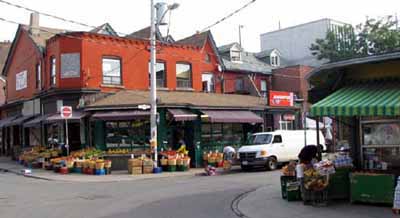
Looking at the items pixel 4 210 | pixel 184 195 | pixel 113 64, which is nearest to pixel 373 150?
pixel 184 195

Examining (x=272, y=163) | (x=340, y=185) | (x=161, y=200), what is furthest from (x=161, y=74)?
(x=340, y=185)

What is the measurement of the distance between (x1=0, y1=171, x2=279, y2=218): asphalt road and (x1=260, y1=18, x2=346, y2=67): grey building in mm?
34019

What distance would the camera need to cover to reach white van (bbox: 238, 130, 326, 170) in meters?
24.9

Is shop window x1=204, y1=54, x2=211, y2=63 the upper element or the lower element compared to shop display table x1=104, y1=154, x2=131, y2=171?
upper

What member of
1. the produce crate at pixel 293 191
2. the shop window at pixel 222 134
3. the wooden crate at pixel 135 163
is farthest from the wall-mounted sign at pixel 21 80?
the produce crate at pixel 293 191

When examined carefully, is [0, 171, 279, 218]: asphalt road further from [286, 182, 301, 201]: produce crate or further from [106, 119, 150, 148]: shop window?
[106, 119, 150, 148]: shop window

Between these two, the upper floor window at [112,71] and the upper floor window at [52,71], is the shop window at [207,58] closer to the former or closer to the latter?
the upper floor window at [112,71]

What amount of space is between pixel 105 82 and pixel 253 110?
915 centimetres

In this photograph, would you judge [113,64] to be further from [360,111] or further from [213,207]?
[360,111]

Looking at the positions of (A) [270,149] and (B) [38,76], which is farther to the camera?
(B) [38,76]

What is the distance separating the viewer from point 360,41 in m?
47.1

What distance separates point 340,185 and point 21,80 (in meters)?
30.5

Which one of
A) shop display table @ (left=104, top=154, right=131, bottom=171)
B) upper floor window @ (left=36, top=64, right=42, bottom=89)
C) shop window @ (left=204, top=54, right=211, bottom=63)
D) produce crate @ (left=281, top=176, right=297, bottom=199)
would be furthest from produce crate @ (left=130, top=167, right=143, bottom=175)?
shop window @ (left=204, top=54, right=211, bottom=63)

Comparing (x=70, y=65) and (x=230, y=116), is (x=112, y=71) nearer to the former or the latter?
(x=70, y=65)
